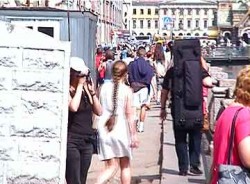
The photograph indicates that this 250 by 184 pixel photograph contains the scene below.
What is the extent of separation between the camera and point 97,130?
8.43 m

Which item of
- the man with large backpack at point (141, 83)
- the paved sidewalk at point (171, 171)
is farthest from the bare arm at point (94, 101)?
the man with large backpack at point (141, 83)

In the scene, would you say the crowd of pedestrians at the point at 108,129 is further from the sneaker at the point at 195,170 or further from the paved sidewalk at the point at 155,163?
the paved sidewalk at the point at 155,163

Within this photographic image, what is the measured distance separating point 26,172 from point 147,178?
14.9ft

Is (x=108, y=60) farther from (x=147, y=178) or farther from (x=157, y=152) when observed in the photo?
(x=147, y=178)

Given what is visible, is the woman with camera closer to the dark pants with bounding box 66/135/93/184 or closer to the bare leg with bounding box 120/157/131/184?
the dark pants with bounding box 66/135/93/184

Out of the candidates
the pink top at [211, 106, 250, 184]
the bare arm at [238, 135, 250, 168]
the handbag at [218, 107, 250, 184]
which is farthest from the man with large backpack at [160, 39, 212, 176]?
the bare arm at [238, 135, 250, 168]

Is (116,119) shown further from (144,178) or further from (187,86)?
(144,178)

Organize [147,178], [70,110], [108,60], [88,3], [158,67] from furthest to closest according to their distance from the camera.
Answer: [88,3]
[158,67]
[108,60]
[147,178]
[70,110]

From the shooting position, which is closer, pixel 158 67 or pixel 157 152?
pixel 157 152

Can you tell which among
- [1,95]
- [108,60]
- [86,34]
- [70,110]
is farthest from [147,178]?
[108,60]

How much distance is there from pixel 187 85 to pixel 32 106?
3.18 meters

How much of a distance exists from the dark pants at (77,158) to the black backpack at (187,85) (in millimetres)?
2072

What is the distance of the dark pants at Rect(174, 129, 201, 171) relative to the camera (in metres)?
9.88

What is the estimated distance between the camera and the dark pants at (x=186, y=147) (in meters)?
9.88
